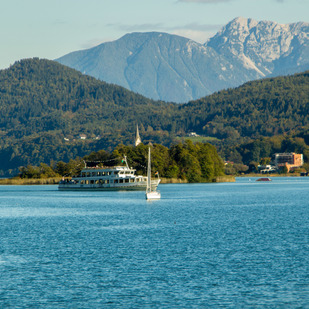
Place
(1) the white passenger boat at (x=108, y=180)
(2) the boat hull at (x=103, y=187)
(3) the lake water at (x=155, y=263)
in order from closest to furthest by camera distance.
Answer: (3) the lake water at (x=155, y=263) → (2) the boat hull at (x=103, y=187) → (1) the white passenger boat at (x=108, y=180)

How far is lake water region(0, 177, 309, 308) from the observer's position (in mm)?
35875

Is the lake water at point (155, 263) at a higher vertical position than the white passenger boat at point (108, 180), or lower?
lower

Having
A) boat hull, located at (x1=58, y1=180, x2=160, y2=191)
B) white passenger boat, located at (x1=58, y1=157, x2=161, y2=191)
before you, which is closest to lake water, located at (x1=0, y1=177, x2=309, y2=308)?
boat hull, located at (x1=58, y1=180, x2=160, y2=191)

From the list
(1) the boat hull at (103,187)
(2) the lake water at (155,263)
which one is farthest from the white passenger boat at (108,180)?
(2) the lake water at (155,263)

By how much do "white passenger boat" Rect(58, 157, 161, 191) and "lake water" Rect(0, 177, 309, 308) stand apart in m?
94.0

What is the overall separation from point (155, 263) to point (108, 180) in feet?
462

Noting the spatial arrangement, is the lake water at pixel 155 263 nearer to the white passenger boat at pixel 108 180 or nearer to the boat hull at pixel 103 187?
the boat hull at pixel 103 187

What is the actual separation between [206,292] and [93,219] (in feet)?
160

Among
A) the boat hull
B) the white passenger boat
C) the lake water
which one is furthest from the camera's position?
the white passenger boat

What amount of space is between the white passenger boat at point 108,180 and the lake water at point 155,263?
308 ft

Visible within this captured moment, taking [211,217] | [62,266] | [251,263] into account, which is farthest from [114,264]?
[211,217]

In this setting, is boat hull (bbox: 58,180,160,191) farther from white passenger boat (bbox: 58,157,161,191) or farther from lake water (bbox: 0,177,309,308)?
lake water (bbox: 0,177,309,308)

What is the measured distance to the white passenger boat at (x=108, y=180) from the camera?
178 meters

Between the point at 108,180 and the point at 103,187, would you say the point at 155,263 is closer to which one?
the point at 103,187
